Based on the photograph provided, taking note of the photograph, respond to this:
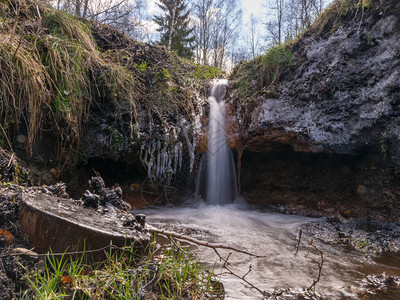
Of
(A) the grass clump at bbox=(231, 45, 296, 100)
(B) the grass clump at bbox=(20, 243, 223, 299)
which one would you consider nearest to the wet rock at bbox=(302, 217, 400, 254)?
(B) the grass clump at bbox=(20, 243, 223, 299)

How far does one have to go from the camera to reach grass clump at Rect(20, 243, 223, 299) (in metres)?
1.29

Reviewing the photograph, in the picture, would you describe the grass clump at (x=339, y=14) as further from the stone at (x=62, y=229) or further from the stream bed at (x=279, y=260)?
the stone at (x=62, y=229)

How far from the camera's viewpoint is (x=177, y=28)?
15.1 meters

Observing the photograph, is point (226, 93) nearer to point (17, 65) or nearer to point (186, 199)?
point (186, 199)

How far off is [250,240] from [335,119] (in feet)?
6.81

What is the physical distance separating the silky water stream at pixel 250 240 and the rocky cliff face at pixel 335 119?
530 mm

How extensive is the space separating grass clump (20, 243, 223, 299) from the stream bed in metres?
0.21

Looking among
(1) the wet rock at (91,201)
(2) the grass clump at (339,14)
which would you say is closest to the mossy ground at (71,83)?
(1) the wet rock at (91,201)

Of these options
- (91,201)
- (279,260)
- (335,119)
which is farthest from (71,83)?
(335,119)

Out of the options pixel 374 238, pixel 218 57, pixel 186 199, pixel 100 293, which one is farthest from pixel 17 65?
pixel 218 57

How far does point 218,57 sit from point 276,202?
58.7 ft

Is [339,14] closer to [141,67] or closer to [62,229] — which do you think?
[141,67]

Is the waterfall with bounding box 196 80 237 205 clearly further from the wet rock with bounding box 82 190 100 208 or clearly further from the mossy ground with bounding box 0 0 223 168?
the wet rock with bounding box 82 190 100 208

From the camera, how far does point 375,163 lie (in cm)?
348
